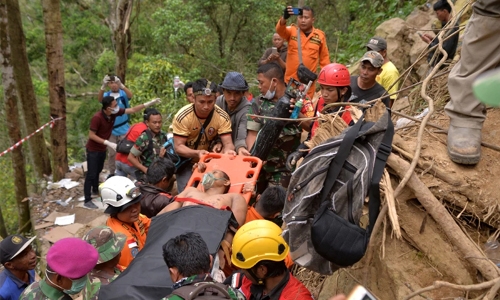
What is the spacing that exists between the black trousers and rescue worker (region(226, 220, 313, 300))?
5.54 meters

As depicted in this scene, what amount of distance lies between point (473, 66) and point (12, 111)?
353 inches

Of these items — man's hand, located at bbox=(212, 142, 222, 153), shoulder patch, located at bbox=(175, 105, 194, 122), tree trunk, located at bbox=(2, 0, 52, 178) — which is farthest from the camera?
tree trunk, located at bbox=(2, 0, 52, 178)

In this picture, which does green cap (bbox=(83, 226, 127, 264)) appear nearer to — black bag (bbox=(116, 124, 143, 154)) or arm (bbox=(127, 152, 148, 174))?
arm (bbox=(127, 152, 148, 174))

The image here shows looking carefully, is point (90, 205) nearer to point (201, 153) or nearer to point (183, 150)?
point (183, 150)

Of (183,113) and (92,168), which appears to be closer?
(183,113)

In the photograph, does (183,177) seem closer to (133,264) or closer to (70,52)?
(133,264)

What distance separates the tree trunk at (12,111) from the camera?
9102mm

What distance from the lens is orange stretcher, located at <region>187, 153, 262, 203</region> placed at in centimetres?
496

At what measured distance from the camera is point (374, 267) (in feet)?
10.9

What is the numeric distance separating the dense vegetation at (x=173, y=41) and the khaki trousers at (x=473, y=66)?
338 inches

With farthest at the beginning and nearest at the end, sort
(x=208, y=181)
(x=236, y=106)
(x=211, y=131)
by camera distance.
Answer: (x=236, y=106)
(x=211, y=131)
(x=208, y=181)

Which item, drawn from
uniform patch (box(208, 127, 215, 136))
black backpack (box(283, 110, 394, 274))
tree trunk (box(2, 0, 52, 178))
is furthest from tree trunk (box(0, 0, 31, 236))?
black backpack (box(283, 110, 394, 274))

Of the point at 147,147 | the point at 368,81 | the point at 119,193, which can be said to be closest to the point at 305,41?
the point at 368,81

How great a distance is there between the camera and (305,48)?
24.0ft
